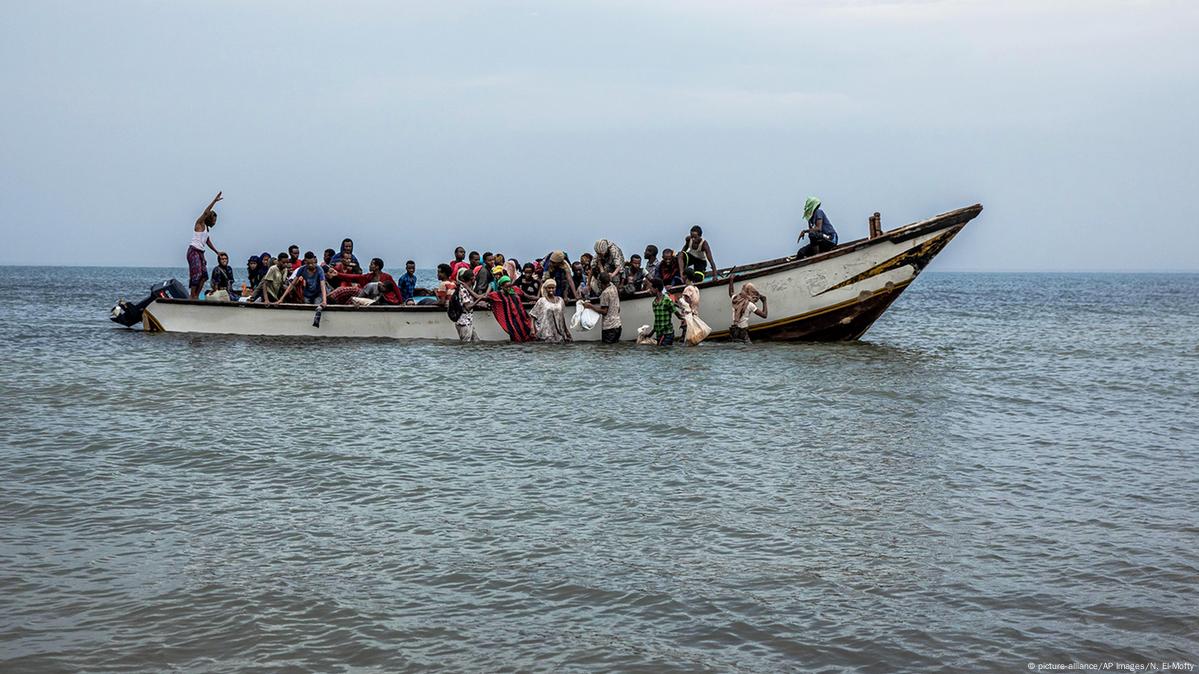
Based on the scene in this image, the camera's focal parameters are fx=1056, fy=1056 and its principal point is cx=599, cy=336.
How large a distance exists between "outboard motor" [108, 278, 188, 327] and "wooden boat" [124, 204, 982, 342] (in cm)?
211

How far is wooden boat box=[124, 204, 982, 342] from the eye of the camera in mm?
18875

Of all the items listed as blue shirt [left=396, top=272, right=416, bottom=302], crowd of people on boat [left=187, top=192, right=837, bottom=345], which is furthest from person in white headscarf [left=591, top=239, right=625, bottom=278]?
blue shirt [left=396, top=272, right=416, bottom=302]

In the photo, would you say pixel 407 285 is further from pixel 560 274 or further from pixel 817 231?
pixel 817 231

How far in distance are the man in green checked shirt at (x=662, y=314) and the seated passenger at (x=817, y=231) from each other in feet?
8.83

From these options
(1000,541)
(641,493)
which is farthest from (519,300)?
(1000,541)

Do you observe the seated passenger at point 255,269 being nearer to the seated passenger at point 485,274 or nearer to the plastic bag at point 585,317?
the seated passenger at point 485,274

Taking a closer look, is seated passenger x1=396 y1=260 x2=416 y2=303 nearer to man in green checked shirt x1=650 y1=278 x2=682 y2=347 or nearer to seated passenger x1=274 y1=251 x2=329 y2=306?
seated passenger x1=274 y1=251 x2=329 y2=306

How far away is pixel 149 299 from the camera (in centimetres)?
2309

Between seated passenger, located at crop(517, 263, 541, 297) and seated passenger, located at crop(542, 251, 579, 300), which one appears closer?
seated passenger, located at crop(542, 251, 579, 300)

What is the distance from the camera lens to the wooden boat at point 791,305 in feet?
61.9

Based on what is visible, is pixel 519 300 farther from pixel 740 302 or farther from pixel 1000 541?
pixel 1000 541

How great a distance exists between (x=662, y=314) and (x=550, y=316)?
218 centimetres

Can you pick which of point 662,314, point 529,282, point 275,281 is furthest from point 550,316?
point 275,281

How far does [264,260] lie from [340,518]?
609 inches
